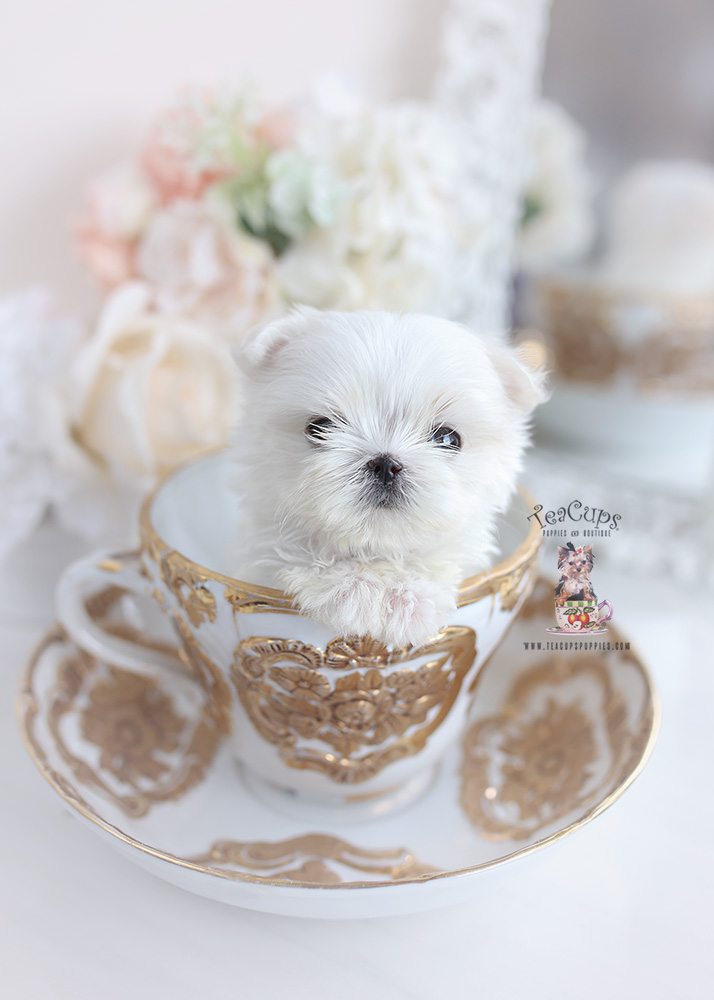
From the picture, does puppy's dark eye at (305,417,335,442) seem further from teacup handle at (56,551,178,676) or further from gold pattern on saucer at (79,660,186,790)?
gold pattern on saucer at (79,660,186,790)

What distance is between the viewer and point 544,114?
981 millimetres

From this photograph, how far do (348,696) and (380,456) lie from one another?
0.17 metres

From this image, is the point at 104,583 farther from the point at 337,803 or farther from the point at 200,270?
the point at 200,270

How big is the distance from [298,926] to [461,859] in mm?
126

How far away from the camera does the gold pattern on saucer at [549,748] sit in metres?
0.59

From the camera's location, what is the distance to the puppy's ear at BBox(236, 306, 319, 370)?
50 centimetres

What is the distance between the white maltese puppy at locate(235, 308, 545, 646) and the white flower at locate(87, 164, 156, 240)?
49 cm

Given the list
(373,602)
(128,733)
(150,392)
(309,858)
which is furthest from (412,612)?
(150,392)

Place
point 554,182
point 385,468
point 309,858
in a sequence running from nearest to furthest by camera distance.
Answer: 1. point 385,468
2. point 309,858
3. point 554,182

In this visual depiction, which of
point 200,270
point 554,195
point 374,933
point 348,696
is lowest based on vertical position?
point 374,933

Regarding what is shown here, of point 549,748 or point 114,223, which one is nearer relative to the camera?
point 549,748

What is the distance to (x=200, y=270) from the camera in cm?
86

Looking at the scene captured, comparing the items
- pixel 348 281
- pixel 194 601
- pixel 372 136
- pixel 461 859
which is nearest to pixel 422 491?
pixel 194 601

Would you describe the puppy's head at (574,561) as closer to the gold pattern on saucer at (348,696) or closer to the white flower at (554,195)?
the gold pattern on saucer at (348,696)
